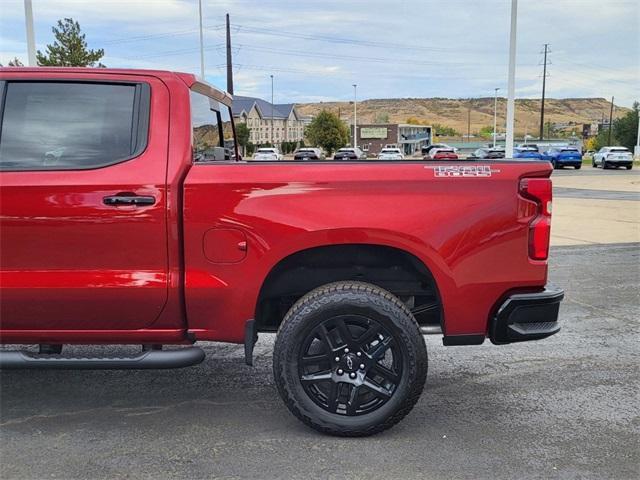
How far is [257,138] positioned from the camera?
98.7 metres

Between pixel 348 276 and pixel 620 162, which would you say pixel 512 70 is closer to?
pixel 348 276

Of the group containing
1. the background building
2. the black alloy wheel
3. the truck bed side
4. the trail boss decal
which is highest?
the background building

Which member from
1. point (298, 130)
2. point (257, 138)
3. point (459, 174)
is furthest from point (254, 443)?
point (298, 130)

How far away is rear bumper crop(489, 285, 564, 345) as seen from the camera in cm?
344

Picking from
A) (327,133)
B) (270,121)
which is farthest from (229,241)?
(270,121)

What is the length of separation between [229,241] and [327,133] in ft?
247

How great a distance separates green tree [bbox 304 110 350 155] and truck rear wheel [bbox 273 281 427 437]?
7519 centimetres

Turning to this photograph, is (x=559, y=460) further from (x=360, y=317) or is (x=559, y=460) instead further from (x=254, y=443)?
(x=254, y=443)

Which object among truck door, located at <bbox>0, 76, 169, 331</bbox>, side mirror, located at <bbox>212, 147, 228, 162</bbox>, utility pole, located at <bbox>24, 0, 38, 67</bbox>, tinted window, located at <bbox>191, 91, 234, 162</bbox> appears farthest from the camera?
utility pole, located at <bbox>24, 0, 38, 67</bbox>

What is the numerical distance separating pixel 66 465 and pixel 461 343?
7.40ft

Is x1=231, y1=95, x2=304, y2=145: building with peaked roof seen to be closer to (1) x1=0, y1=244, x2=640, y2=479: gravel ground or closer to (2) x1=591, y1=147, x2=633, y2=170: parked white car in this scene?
(2) x1=591, y1=147, x2=633, y2=170: parked white car

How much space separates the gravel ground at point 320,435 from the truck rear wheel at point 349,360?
0.16 meters

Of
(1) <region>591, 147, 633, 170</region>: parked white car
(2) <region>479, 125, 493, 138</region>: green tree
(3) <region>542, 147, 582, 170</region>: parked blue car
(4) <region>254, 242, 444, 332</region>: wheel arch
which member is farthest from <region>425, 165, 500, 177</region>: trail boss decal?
(2) <region>479, 125, 493, 138</region>: green tree

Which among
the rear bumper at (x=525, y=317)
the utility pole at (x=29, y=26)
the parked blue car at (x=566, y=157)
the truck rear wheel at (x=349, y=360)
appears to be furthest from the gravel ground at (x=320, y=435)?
the parked blue car at (x=566, y=157)
